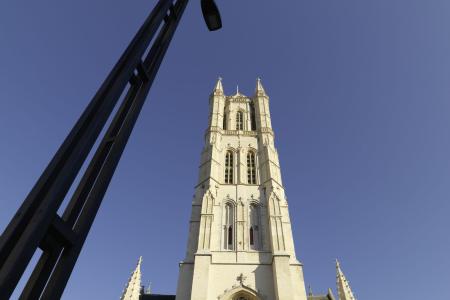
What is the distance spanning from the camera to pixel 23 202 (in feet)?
5.13

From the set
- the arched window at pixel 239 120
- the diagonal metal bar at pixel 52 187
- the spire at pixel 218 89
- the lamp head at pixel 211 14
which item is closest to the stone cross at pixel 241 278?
the arched window at pixel 239 120

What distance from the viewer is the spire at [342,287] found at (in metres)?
22.0

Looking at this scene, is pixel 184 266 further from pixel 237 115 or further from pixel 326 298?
pixel 237 115

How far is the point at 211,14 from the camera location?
4.57 m

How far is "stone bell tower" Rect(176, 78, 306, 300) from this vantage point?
1865cm

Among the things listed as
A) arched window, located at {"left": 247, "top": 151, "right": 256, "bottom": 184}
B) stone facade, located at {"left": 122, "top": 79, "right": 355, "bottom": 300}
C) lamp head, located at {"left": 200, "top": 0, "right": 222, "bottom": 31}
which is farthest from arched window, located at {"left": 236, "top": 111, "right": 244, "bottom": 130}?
lamp head, located at {"left": 200, "top": 0, "right": 222, "bottom": 31}

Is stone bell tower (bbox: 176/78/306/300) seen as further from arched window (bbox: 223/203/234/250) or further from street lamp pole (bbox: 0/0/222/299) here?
street lamp pole (bbox: 0/0/222/299)

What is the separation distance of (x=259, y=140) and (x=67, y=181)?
2883 cm

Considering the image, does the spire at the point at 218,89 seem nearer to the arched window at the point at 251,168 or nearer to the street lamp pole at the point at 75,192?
the arched window at the point at 251,168

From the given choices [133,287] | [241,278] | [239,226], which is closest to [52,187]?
[241,278]

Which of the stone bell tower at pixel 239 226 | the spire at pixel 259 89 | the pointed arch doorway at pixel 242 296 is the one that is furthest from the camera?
the spire at pixel 259 89

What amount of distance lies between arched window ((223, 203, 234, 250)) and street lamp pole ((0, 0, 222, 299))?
2007 centimetres

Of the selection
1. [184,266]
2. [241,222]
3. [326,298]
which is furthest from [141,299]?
[326,298]

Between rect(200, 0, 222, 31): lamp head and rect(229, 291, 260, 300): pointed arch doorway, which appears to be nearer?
rect(200, 0, 222, 31): lamp head
